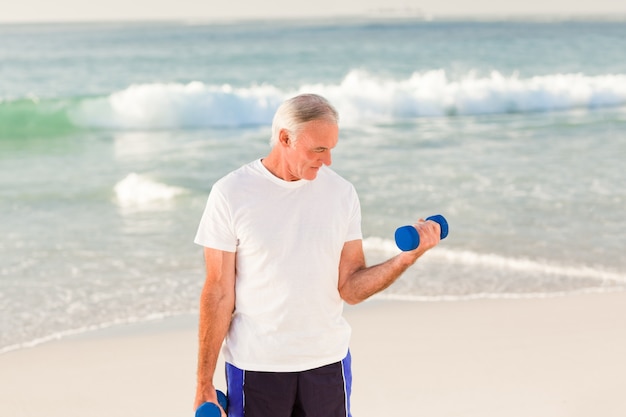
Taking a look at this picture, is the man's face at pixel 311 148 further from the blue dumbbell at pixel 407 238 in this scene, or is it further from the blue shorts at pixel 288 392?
the blue shorts at pixel 288 392

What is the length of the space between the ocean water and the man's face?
3608 mm

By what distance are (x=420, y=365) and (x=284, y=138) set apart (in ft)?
8.95

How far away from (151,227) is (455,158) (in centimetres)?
599

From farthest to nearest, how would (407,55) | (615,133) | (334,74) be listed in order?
(407,55) < (334,74) < (615,133)

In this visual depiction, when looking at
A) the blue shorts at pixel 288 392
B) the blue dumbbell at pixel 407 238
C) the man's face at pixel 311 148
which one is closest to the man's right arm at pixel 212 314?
the blue shorts at pixel 288 392

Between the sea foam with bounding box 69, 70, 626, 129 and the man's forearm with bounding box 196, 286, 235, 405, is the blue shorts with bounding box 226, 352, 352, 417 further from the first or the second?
the sea foam with bounding box 69, 70, 626, 129

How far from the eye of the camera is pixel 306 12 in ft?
238

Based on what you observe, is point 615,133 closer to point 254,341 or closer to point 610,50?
point 254,341

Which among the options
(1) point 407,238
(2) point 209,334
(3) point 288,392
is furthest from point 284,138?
(3) point 288,392

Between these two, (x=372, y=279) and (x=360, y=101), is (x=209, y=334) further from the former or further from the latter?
(x=360, y=101)

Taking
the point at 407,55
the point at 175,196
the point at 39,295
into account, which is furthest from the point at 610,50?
the point at 39,295

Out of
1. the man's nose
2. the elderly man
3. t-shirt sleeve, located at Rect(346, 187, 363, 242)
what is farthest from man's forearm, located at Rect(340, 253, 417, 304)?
the man's nose

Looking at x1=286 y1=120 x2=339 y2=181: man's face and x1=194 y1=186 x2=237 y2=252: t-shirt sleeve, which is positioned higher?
x1=286 y1=120 x2=339 y2=181: man's face

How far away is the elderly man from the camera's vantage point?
2.91 meters
